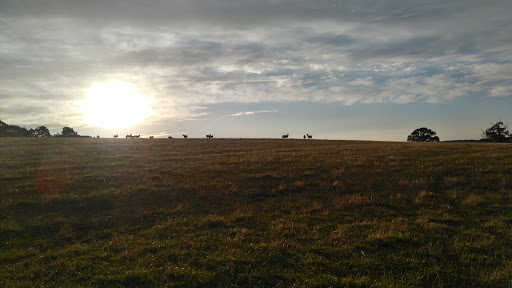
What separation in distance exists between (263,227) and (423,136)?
105944mm

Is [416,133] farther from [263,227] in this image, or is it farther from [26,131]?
[26,131]

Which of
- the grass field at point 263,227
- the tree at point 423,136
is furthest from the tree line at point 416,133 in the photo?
the grass field at point 263,227

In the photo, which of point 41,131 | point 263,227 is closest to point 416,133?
point 263,227

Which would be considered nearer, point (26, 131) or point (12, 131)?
point (12, 131)

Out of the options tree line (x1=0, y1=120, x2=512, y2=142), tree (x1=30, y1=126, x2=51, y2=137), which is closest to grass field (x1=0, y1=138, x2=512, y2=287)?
tree line (x1=0, y1=120, x2=512, y2=142)

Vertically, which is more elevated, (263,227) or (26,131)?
(26,131)

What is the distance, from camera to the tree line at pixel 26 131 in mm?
96644

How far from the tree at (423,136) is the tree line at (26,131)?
393 ft

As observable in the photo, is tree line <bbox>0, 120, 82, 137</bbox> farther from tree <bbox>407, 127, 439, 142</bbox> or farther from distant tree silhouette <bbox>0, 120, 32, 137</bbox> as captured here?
tree <bbox>407, 127, 439, 142</bbox>

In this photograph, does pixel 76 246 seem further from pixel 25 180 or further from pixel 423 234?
pixel 25 180

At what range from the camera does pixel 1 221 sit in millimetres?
13609

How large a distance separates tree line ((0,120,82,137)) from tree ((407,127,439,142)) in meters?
120

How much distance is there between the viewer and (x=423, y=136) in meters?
101

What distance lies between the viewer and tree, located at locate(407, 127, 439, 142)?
326 feet
